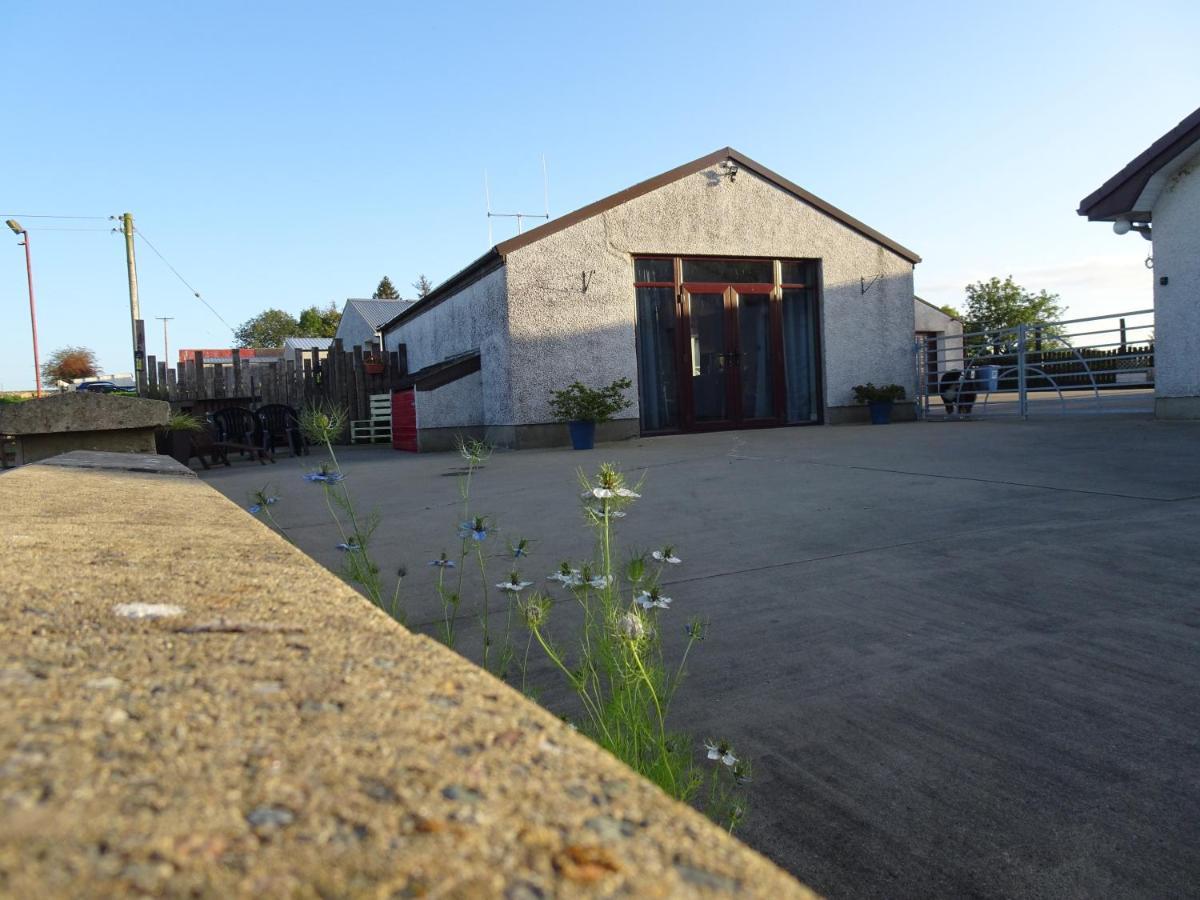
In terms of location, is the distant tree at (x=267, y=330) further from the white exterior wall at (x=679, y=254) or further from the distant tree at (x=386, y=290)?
the white exterior wall at (x=679, y=254)

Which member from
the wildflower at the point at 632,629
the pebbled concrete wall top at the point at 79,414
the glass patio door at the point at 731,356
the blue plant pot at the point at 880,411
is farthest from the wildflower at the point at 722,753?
the blue plant pot at the point at 880,411

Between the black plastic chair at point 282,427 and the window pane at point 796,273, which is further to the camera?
A: the window pane at point 796,273

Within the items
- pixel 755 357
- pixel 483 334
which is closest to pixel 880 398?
pixel 755 357

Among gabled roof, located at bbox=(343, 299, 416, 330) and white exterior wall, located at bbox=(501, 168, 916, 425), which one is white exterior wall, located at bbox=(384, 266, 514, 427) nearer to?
white exterior wall, located at bbox=(501, 168, 916, 425)

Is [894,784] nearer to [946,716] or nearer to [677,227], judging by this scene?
[946,716]

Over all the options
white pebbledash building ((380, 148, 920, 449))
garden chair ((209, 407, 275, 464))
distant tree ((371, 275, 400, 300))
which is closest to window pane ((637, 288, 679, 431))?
white pebbledash building ((380, 148, 920, 449))

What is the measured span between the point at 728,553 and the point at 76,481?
2.53 meters

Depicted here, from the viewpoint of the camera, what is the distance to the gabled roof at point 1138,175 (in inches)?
329

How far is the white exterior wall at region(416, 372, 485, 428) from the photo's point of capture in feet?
38.3

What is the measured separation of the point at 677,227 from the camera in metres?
11.7

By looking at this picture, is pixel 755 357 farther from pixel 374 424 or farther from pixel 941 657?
pixel 941 657

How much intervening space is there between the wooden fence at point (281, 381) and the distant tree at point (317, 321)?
5263 centimetres

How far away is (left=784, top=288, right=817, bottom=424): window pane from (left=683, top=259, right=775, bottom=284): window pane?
1.96 ft

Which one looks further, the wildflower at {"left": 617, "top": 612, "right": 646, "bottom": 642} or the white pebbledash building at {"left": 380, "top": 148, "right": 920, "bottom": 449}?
the white pebbledash building at {"left": 380, "top": 148, "right": 920, "bottom": 449}
